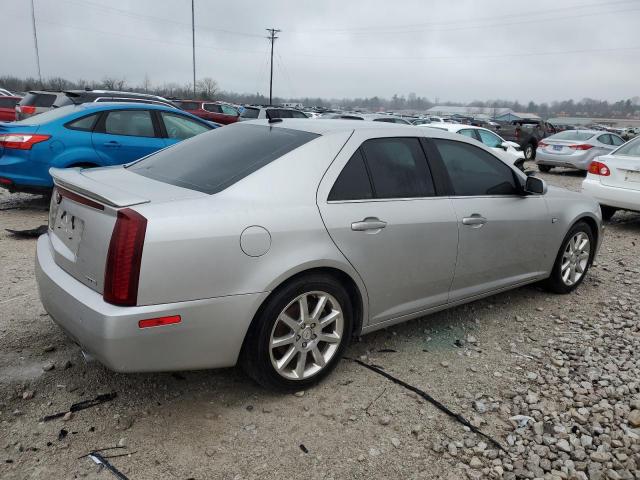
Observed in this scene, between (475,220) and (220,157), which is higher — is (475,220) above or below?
below

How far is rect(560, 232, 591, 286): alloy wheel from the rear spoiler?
3.94 meters

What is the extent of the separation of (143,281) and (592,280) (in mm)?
4882

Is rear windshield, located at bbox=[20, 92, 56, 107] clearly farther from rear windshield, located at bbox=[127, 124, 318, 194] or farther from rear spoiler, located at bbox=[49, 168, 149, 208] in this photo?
rear spoiler, located at bbox=[49, 168, 149, 208]

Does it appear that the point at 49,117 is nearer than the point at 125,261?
No

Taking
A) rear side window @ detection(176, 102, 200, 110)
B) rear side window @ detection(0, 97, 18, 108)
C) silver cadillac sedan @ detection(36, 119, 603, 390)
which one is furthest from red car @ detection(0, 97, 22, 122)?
silver cadillac sedan @ detection(36, 119, 603, 390)

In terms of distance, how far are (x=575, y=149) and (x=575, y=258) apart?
11.0 m

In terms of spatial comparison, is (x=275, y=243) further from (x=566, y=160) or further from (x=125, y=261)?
(x=566, y=160)

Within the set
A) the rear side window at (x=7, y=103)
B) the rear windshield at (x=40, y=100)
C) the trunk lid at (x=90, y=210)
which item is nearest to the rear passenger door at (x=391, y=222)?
the trunk lid at (x=90, y=210)

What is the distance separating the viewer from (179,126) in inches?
313

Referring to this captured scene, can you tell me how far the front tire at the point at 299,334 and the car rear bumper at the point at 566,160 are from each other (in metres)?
13.6

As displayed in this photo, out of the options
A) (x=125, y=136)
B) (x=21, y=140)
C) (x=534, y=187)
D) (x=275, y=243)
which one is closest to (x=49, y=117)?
(x=21, y=140)

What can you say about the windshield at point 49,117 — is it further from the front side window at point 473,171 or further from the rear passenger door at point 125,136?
the front side window at point 473,171

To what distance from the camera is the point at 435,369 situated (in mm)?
3473

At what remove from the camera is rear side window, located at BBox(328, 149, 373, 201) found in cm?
311
